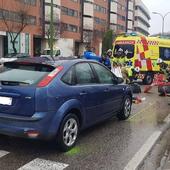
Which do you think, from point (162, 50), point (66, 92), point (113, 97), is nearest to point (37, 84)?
point (66, 92)

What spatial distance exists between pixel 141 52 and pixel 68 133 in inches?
525

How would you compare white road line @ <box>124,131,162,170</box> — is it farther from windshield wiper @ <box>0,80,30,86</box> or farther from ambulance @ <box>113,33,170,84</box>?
ambulance @ <box>113,33,170,84</box>

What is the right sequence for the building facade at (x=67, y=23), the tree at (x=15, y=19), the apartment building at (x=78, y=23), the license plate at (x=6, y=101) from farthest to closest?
the apartment building at (x=78, y=23) → the building facade at (x=67, y=23) → the tree at (x=15, y=19) → the license plate at (x=6, y=101)

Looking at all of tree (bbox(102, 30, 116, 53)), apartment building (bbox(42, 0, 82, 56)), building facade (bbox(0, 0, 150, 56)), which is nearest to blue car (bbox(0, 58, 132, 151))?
building facade (bbox(0, 0, 150, 56))

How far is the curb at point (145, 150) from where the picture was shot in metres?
5.27

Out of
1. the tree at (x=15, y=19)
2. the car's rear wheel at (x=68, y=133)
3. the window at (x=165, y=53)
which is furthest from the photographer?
the tree at (x=15, y=19)

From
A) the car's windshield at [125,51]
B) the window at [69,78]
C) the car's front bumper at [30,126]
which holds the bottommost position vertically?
the car's front bumper at [30,126]

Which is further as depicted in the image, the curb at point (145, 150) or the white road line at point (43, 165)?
the curb at point (145, 150)

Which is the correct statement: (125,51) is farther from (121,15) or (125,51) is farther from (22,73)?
(121,15)

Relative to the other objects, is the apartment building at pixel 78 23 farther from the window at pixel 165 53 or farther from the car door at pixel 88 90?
the car door at pixel 88 90

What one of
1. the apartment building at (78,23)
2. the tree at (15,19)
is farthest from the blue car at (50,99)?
the apartment building at (78,23)

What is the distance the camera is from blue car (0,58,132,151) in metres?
5.34

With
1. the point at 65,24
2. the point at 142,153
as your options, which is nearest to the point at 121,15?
the point at 65,24

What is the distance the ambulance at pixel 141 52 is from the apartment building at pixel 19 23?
3077 cm
